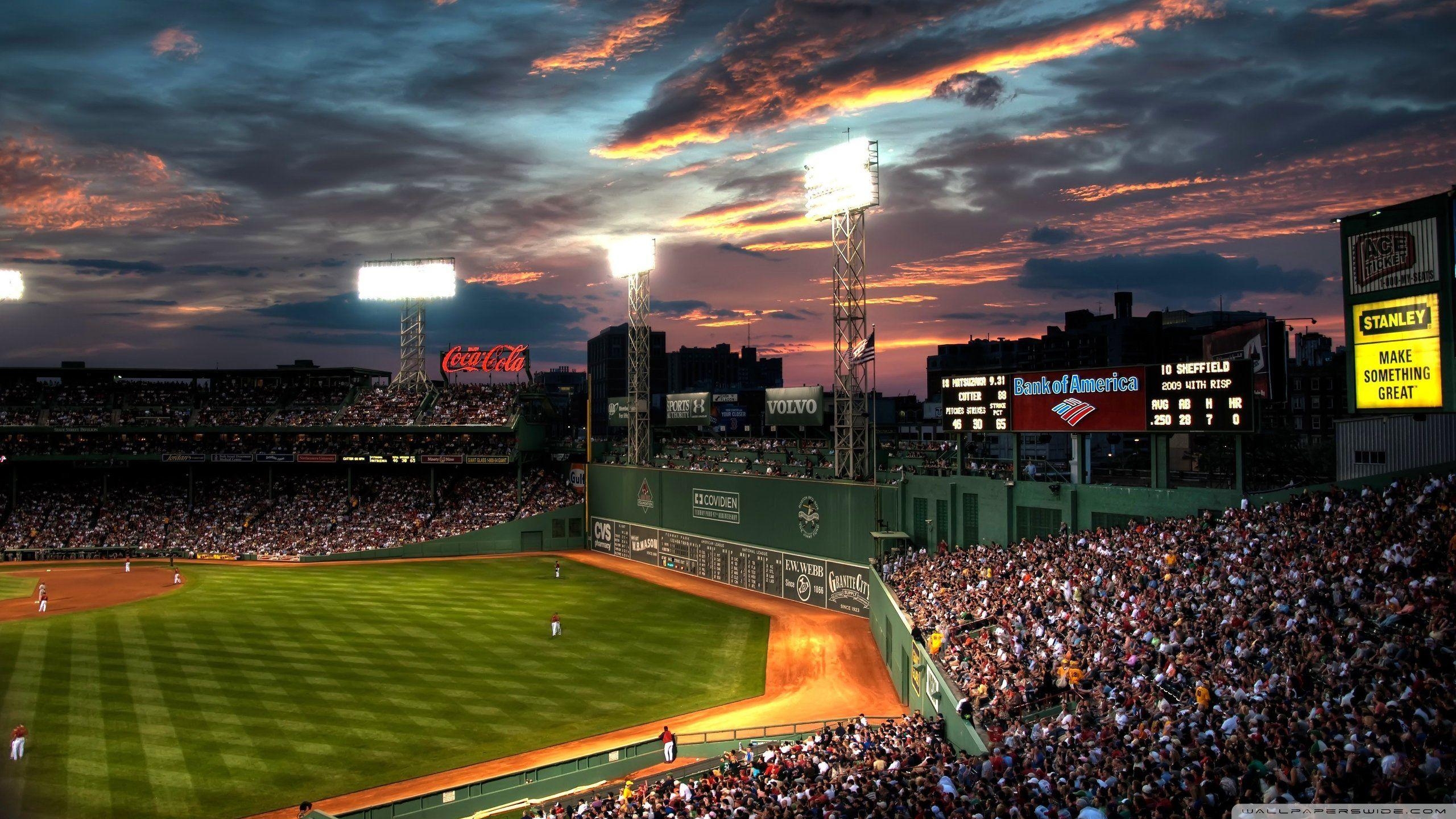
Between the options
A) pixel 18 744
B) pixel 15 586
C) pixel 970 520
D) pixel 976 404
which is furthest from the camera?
pixel 15 586

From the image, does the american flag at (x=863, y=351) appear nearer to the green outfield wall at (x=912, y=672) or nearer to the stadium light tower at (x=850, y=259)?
the stadium light tower at (x=850, y=259)

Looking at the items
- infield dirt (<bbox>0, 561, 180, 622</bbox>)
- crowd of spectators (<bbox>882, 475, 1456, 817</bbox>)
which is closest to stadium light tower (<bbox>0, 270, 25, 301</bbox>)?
infield dirt (<bbox>0, 561, 180, 622</bbox>)

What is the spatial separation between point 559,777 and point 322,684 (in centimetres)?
1266

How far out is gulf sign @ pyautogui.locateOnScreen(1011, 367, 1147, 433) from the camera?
87.9 feet

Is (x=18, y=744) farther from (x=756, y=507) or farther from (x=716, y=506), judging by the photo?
(x=716, y=506)

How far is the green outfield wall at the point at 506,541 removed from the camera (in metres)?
57.0

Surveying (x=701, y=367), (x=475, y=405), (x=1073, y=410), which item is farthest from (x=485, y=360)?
(x=701, y=367)

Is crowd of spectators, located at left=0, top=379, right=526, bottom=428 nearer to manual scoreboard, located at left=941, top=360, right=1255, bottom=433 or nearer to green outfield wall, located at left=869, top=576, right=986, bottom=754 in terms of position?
green outfield wall, located at left=869, top=576, right=986, bottom=754

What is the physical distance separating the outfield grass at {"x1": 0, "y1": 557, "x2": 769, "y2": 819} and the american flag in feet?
39.8

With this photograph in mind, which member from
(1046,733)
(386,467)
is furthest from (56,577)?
(1046,733)

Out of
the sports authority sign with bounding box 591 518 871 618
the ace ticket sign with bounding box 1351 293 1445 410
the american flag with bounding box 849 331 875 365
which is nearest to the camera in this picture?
the ace ticket sign with bounding box 1351 293 1445 410

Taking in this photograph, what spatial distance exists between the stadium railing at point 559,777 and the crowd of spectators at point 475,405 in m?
42.7

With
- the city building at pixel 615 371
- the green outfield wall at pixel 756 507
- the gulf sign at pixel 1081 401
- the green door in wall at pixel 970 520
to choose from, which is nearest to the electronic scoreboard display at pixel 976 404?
the gulf sign at pixel 1081 401

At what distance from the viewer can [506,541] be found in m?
59.2
